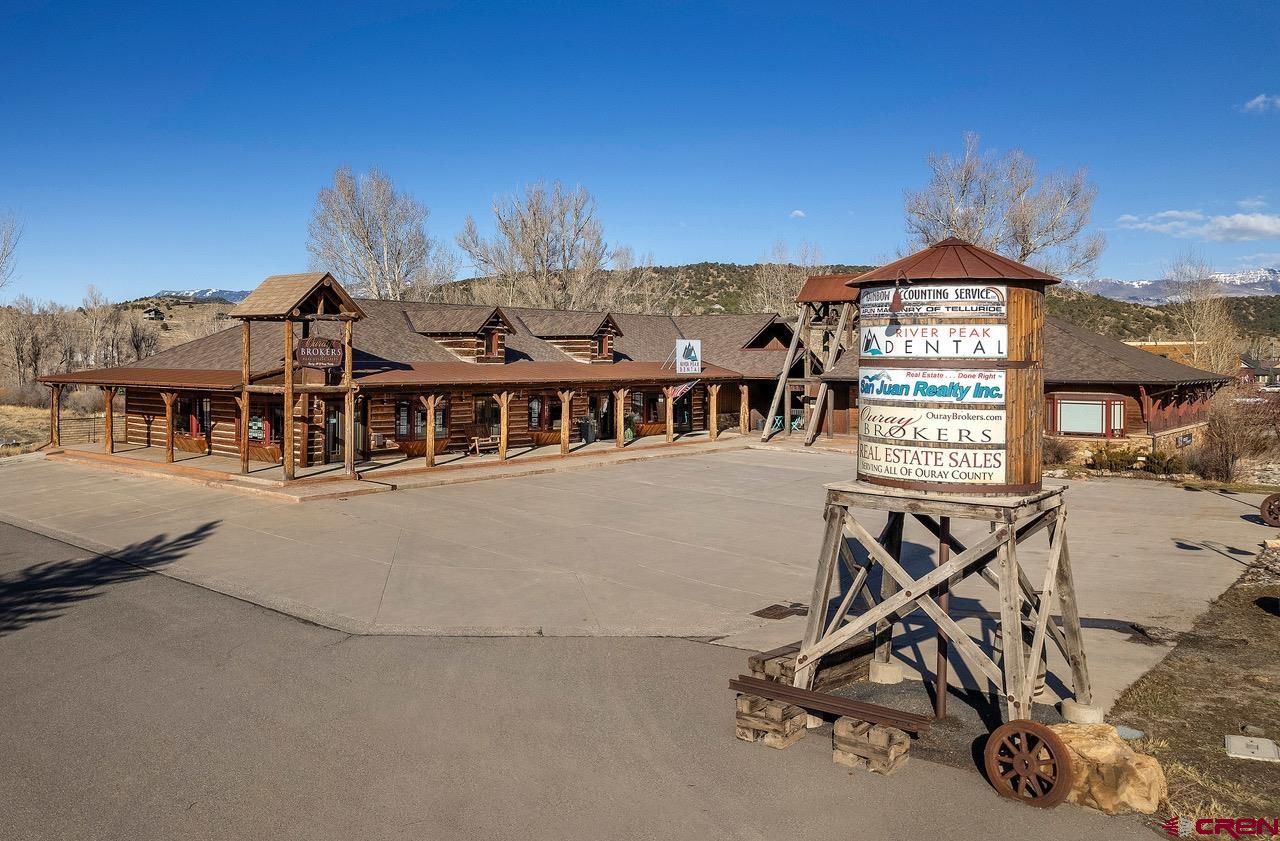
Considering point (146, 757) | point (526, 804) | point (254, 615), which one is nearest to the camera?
point (526, 804)

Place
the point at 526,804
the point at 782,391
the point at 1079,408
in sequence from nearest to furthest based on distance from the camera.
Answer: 1. the point at 526,804
2. the point at 1079,408
3. the point at 782,391

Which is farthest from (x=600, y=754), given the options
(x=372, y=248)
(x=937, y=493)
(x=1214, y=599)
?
(x=372, y=248)

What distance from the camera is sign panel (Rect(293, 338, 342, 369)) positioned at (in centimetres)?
2398

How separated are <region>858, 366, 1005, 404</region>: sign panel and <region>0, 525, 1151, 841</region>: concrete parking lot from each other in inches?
130

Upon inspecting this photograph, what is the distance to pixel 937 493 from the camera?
27.3 feet

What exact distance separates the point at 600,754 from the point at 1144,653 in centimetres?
705

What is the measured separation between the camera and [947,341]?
27.6 feet

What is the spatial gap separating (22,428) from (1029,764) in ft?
152

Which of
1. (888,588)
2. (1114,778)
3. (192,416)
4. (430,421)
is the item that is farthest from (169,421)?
(1114,778)

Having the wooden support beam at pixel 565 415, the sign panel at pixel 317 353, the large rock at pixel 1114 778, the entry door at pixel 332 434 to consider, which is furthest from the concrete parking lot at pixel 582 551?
the entry door at pixel 332 434

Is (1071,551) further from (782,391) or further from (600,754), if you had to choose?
(782,391)

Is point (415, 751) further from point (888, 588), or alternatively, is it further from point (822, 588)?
point (888, 588)

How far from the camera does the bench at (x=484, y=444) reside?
31.2m

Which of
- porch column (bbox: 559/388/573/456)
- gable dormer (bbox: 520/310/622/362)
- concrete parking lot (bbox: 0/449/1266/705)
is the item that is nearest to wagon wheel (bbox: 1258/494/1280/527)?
concrete parking lot (bbox: 0/449/1266/705)
